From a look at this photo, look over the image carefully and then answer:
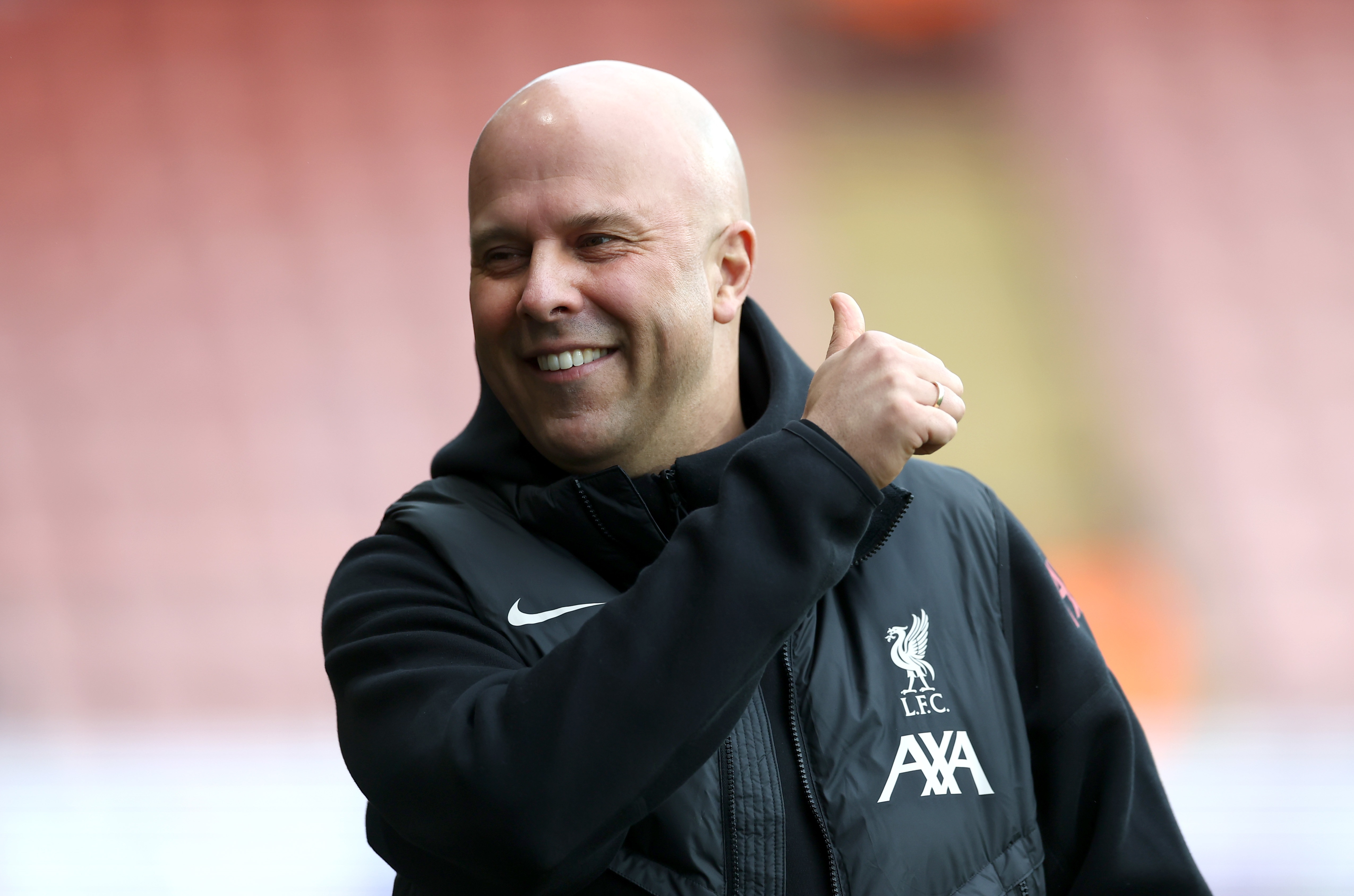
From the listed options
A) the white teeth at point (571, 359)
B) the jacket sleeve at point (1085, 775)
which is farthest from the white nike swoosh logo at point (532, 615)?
the jacket sleeve at point (1085, 775)

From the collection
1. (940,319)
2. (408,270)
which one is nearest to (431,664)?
(408,270)

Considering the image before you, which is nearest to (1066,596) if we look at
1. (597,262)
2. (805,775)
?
(805,775)

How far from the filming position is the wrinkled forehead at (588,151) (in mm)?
1111

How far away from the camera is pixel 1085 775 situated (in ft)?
3.96

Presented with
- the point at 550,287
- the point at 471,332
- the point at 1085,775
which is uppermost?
the point at 471,332

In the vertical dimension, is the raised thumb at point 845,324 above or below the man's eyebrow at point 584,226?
below

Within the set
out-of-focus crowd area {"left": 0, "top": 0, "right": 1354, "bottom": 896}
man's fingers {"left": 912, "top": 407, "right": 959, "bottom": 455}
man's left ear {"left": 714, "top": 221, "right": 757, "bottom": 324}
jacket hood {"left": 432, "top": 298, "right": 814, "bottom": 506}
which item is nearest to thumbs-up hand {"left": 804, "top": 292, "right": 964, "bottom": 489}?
man's fingers {"left": 912, "top": 407, "right": 959, "bottom": 455}

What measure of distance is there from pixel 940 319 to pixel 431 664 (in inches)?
194

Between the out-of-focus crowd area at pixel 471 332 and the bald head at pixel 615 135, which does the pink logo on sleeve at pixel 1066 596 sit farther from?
the out-of-focus crowd area at pixel 471 332

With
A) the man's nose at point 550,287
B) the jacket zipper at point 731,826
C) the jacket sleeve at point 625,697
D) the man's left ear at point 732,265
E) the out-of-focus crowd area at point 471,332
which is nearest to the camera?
the jacket sleeve at point 625,697

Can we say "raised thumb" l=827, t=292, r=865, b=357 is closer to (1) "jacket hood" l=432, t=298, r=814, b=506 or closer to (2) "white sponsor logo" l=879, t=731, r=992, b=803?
(1) "jacket hood" l=432, t=298, r=814, b=506

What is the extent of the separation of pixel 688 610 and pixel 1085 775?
0.57 metres

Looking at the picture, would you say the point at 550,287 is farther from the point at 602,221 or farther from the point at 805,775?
the point at 805,775

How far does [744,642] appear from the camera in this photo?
0.86m
